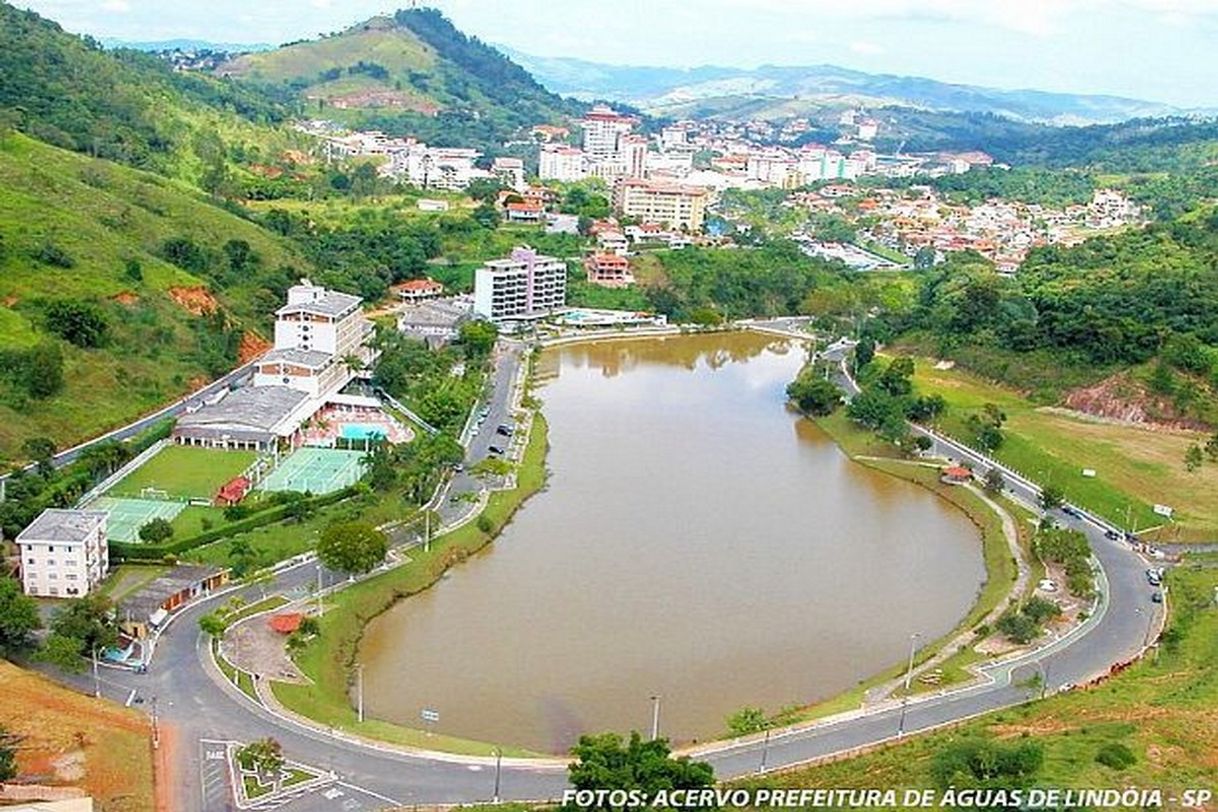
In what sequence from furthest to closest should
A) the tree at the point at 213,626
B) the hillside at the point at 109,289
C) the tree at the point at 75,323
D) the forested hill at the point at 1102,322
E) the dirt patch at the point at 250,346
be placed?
1. the dirt patch at the point at 250,346
2. the forested hill at the point at 1102,322
3. the tree at the point at 75,323
4. the hillside at the point at 109,289
5. the tree at the point at 213,626

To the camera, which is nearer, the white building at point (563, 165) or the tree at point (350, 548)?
the tree at point (350, 548)

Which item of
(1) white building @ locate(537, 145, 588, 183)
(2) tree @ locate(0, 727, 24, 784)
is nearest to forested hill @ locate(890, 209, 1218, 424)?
(2) tree @ locate(0, 727, 24, 784)

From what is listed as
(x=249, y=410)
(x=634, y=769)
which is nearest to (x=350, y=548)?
(x=634, y=769)

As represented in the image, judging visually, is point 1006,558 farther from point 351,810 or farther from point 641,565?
point 351,810

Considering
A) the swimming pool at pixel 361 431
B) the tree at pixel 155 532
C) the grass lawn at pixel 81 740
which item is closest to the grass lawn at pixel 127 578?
the tree at pixel 155 532

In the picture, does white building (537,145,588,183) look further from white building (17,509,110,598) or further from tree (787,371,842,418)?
white building (17,509,110,598)

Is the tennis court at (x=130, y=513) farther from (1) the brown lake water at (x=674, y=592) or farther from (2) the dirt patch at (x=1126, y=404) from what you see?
(2) the dirt patch at (x=1126, y=404)

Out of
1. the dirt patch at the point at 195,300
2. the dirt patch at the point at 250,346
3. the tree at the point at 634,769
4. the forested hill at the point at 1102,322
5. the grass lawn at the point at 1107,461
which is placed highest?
the forested hill at the point at 1102,322
